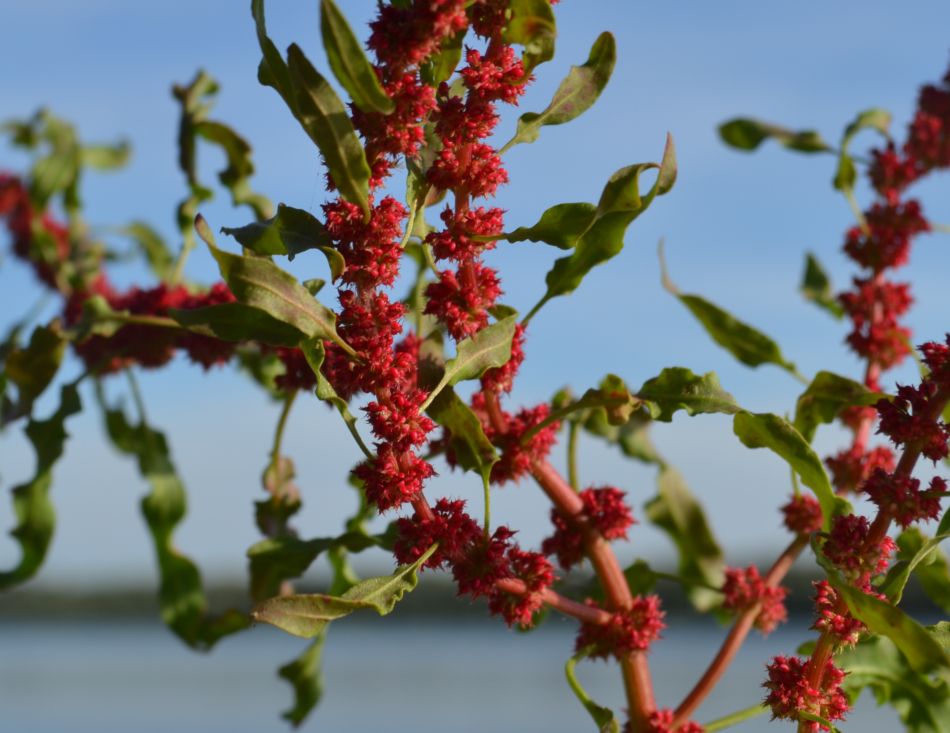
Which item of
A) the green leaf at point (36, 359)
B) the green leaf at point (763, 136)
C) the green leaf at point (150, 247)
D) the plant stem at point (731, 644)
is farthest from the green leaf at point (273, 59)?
the green leaf at point (150, 247)

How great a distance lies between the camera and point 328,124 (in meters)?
1.01

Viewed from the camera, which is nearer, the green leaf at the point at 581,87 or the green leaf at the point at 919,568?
the green leaf at the point at 919,568

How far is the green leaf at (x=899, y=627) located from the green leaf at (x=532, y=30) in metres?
0.58

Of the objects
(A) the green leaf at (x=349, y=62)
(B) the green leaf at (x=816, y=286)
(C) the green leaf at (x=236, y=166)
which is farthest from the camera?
(B) the green leaf at (x=816, y=286)

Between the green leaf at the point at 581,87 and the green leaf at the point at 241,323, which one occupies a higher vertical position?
the green leaf at the point at 581,87

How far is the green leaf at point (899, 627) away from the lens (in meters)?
0.99

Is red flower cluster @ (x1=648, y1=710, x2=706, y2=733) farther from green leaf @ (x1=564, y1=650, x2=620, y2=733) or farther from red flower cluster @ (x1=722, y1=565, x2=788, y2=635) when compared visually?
red flower cluster @ (x1=722, y1=565, x2=788, y2=635)

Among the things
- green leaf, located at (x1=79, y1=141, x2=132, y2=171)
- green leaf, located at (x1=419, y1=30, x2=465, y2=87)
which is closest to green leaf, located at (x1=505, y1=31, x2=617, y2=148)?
green leaf, located at (x1=419, y1=30, x2=465, y2=87)

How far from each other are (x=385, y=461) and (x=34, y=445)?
1039 millimetres

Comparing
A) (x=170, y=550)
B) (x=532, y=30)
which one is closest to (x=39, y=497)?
(x=170, y=550)

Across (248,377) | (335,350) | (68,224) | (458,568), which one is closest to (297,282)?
(335,350)

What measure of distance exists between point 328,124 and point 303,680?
1251 mm

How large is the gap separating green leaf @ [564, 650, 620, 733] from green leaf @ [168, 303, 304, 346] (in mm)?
523

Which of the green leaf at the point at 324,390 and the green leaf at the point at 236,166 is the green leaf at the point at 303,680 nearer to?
the green leaf at the point at 236,166
